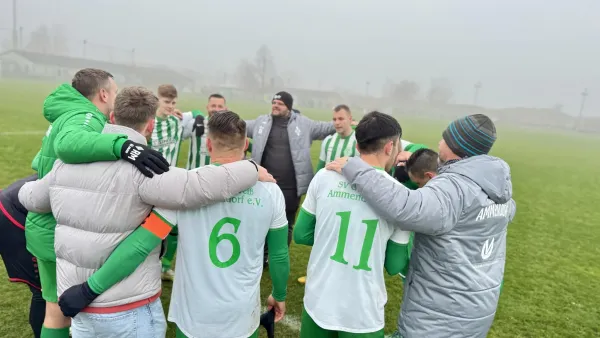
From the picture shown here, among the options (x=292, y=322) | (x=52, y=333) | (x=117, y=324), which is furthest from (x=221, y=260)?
(x=292, y=322)

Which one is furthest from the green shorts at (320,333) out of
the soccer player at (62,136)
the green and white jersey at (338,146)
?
the green and white jersey at (338,146)

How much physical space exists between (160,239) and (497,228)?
1.68 meters

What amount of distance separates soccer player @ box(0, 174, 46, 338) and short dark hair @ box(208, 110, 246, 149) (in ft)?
4.69

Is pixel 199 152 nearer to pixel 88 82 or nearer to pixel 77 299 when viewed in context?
pixel 88 82

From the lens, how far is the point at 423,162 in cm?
256

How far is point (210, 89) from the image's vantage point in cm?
8162

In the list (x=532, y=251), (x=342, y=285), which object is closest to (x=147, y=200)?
(x=342, y=285)

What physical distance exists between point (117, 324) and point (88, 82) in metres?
1.50

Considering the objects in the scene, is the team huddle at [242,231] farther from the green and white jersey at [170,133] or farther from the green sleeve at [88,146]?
the green and white jersey at [170,133]

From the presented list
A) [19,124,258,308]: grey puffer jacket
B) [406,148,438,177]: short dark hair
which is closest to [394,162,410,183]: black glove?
[406,148,438,177]: short dark hair

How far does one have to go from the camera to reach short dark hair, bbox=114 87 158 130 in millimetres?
1942

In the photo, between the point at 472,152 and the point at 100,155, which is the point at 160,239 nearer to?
the point at 100,155

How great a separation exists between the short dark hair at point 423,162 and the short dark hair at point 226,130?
1250 mm

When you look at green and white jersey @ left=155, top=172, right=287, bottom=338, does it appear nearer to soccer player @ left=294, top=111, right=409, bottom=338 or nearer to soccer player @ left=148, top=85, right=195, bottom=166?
soccer player @ left=294, top=111, right=409, bottom=338
